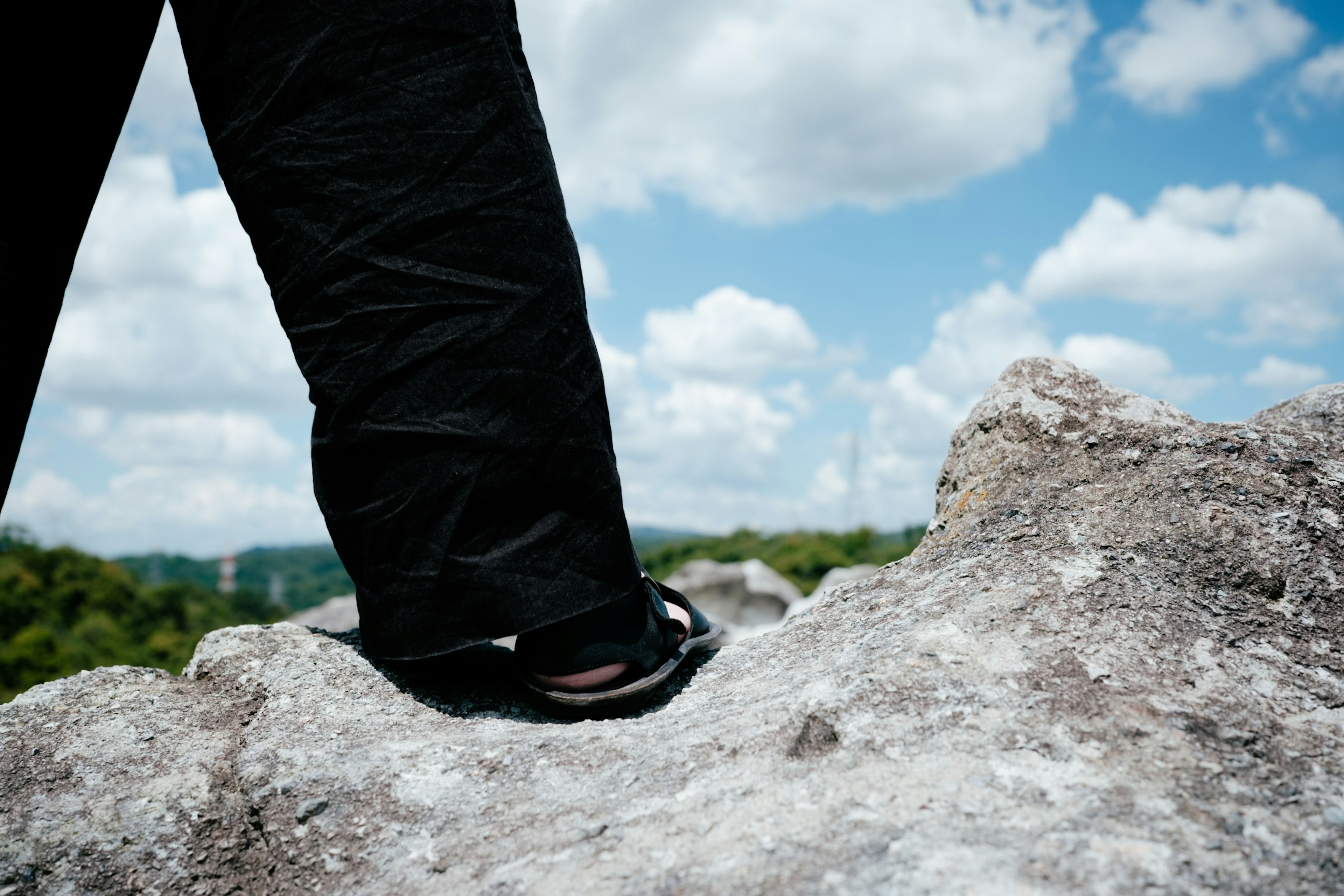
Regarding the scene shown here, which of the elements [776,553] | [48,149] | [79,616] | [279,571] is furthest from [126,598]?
[279,571]

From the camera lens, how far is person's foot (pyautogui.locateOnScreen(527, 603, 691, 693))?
5.57 ft

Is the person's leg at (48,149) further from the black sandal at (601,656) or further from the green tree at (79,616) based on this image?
the green tree at (79,616)

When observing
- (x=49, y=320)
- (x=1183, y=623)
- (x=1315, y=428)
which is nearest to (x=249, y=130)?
(x=49, y=320)

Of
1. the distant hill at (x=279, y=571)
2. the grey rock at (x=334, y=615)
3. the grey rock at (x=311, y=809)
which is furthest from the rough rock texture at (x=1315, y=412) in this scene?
the distant hill at (x=279, y=571)

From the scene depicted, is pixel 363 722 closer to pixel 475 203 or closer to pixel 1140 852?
pixel 475 203

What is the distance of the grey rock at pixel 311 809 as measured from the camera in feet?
4.64

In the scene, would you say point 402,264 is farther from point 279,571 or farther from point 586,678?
point 279,571

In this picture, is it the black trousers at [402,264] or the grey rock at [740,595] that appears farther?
the grey rock at [740,595]

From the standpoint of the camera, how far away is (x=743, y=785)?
50.0 inches

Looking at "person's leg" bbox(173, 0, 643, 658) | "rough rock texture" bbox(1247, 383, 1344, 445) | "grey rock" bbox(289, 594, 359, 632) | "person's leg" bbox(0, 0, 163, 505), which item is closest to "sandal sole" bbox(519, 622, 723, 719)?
"person's leg" bbox(173, 0, 643, 658)

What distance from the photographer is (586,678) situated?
1.70 metres

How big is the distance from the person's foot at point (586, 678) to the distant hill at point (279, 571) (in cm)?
7152

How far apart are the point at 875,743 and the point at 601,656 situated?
62 centimetres

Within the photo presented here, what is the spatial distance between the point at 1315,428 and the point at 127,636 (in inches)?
1515
